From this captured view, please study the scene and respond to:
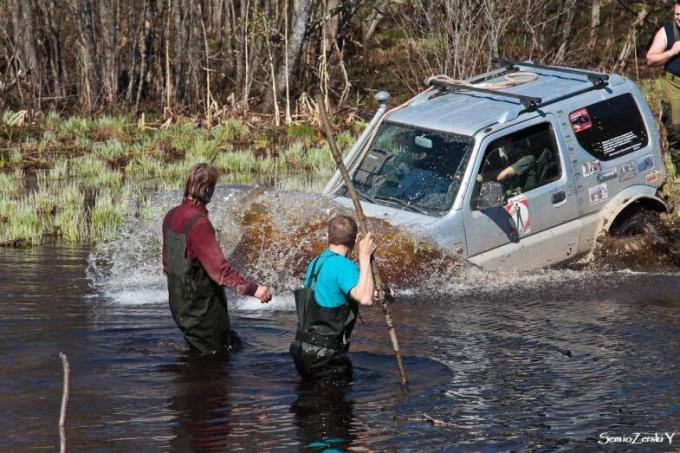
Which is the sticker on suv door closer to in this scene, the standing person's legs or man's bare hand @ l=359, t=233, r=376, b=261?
the standing person's legs

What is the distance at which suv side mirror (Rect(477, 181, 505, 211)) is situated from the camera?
10836 millimetres

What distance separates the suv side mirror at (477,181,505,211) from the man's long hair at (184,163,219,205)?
10.8 ft

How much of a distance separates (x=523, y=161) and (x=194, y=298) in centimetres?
404

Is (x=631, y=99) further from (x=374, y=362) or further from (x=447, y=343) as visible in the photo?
(x=374, y=362)

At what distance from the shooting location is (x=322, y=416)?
780 cm

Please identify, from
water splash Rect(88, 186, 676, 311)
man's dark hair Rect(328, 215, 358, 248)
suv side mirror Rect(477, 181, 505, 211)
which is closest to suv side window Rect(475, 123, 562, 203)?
suv side mirror Rect(477, 181, 505, 211)

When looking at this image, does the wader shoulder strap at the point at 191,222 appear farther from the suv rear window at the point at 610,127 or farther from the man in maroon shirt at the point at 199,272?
the suv rear window at the point at 610,127

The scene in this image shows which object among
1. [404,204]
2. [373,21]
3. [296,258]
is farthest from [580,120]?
[373,21]

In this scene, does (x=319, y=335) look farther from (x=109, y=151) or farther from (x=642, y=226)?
(x=109, y=151)

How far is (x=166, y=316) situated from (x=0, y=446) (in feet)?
11.1

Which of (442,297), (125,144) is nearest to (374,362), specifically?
(442,297)

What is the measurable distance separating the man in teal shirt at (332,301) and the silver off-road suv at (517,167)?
2975 mm

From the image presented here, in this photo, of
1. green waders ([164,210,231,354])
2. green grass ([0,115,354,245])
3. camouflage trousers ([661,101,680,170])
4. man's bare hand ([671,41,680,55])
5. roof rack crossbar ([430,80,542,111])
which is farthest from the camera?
green grass ([0,115,354,245])

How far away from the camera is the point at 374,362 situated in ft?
29.6
